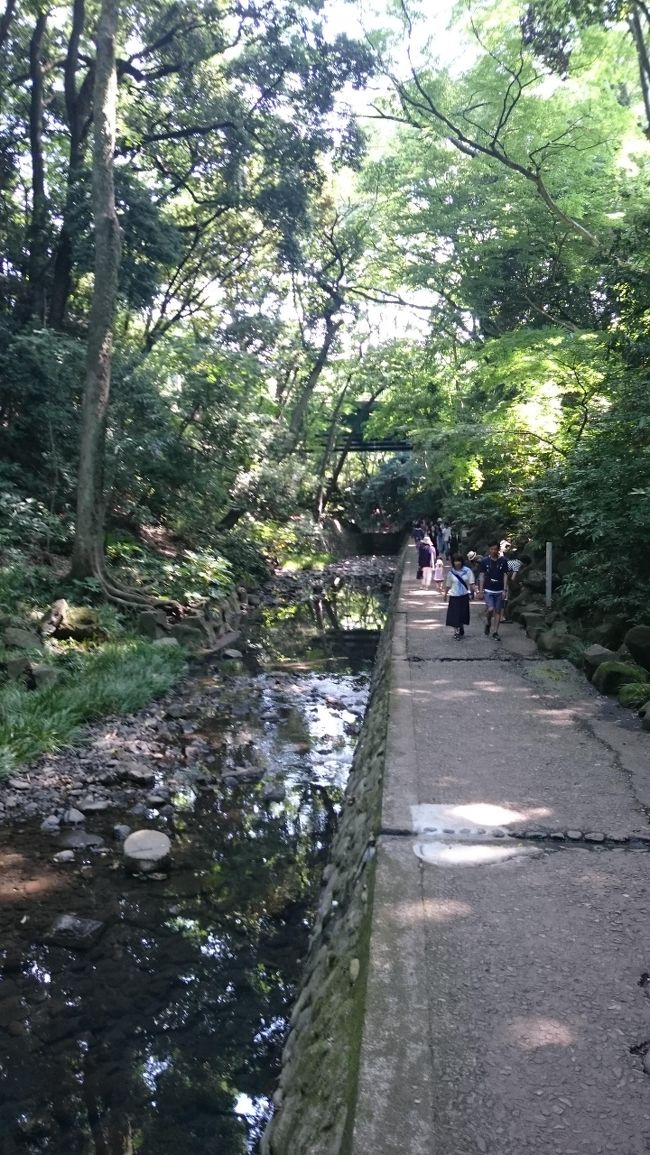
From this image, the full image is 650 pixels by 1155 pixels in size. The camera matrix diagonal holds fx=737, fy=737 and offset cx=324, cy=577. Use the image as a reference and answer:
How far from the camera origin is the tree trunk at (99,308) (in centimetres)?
1250

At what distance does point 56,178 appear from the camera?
20.2 metres

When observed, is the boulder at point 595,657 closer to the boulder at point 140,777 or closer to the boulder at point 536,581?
the boulder at point 536,581

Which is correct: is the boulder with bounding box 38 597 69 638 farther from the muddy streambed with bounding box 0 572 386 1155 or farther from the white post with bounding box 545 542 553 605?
the white post with bounding box 545 542 553 605

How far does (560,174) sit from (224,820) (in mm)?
12910

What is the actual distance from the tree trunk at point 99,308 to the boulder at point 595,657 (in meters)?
8.42

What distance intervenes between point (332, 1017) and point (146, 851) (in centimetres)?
333

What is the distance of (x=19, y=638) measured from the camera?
1040 cm

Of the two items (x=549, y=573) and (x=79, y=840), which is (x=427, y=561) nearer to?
(x=549, y=573)

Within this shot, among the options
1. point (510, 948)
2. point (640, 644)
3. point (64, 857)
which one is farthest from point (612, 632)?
point (64, 857)

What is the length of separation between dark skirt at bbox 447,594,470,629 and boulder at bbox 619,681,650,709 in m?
4.15

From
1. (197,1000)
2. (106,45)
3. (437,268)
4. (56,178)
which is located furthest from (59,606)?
(56,178)

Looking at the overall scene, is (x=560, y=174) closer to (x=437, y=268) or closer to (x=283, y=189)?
(x=437, y=268)

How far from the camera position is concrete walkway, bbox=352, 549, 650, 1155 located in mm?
2623

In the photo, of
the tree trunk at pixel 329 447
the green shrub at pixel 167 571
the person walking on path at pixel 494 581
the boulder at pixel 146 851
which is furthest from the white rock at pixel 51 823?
the tree trunk at pixel 329 447
